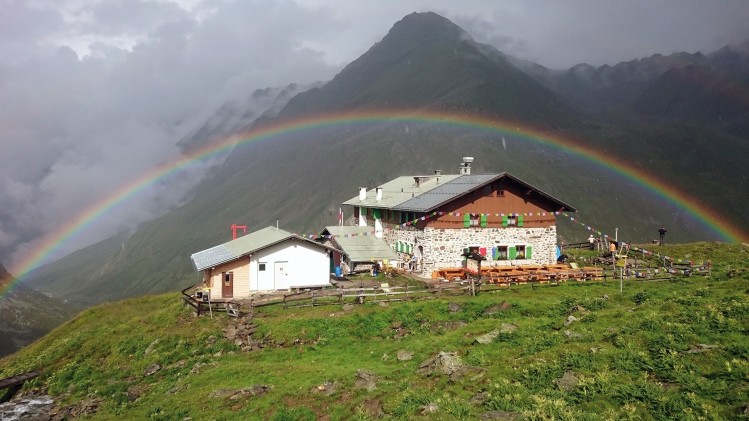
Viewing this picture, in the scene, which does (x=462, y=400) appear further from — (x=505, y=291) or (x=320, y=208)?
(x=320, y=208)

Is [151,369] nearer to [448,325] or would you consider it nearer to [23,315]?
[448,325]

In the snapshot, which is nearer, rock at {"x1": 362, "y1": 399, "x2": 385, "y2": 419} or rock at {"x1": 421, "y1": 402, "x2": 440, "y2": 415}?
rock at {"x1": 421, "y1": 402, "x2": 440, "y2": 415}

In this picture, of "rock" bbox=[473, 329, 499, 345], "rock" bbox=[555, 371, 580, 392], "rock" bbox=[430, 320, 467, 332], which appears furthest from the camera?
"rock" bbox=[430, 320, 467, 332]

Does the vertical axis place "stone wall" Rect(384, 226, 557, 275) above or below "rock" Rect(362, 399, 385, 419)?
above

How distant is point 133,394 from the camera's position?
24.1 metres

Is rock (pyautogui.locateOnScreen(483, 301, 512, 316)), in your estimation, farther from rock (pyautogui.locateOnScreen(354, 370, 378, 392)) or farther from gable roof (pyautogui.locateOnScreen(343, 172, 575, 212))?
gable roof (pyautogui.locateOnScreen(343, 172, 575, 212))

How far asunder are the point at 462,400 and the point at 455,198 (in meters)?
29.8

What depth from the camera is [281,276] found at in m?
40.1

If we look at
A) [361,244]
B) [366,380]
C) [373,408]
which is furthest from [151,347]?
[361,244]

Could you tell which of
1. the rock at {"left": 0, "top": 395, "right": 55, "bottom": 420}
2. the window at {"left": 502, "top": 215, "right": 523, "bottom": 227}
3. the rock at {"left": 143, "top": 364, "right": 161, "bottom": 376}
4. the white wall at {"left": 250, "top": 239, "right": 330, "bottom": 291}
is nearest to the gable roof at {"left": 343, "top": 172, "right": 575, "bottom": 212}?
the window at {"left": 502, "top": 215, "right": 523, "bottom": 227}

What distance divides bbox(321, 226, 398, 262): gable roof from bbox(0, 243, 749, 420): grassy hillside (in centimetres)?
1685

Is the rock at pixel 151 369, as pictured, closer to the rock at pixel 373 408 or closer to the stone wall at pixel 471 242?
the rock at pixel 373 408

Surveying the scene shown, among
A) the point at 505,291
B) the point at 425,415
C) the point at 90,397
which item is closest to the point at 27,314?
the point at 90,397

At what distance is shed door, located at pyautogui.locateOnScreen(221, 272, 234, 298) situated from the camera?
38406 mm
